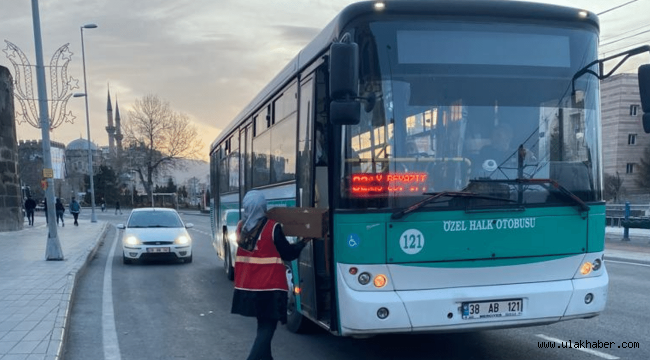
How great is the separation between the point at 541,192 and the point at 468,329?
1397 millimetres

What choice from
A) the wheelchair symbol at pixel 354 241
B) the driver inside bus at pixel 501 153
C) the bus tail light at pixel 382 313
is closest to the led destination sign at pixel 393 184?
the wheelchair symbol at pixel 354 241

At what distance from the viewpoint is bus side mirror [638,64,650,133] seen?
5941 mm

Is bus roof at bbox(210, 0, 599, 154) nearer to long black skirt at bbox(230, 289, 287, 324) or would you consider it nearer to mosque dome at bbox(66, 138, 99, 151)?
long black skirt at bbox(230, 289, 287, 324)

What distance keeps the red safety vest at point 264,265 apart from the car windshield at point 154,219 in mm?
12629

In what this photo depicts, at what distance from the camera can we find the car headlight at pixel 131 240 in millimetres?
16686

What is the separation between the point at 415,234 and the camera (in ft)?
18.4

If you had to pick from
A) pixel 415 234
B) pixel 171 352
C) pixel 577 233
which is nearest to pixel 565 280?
pixel 577 233

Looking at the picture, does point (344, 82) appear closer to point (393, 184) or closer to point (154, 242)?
point (393, 184)

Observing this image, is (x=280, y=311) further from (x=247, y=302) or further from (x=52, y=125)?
(x=52, y=125)

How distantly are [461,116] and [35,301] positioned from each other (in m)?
7.46

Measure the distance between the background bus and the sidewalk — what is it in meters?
3.20

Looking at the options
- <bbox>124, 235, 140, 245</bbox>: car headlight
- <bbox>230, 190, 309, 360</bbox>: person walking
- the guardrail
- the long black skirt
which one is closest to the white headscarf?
<bbox>230, 190, 309, 360</bbox>: person walking

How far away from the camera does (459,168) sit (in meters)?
5.66

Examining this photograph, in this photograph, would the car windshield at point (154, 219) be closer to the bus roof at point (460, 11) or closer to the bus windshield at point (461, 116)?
the bus roof at point (460, 11)
